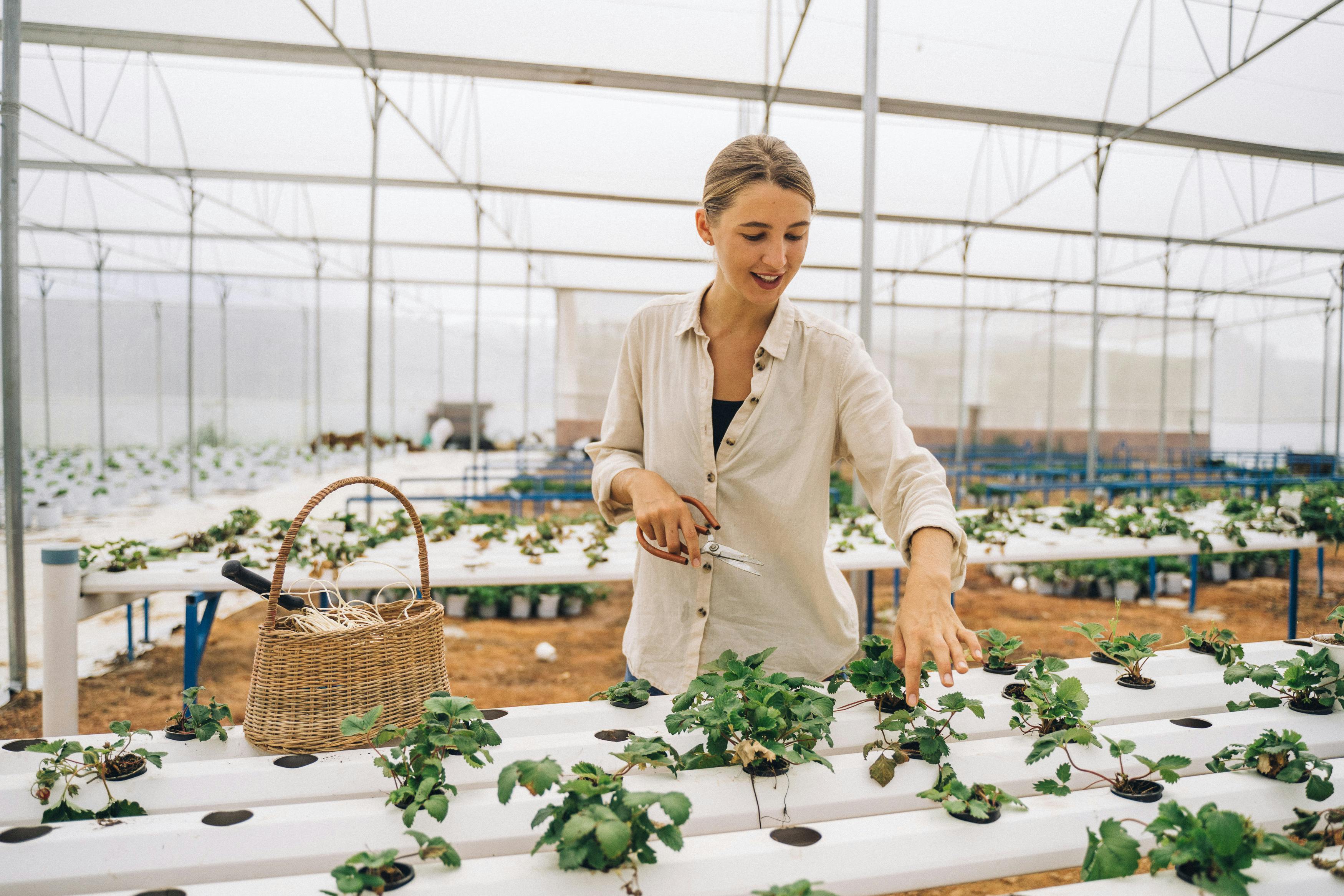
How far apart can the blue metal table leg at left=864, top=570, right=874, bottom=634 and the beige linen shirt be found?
2211 millimetres

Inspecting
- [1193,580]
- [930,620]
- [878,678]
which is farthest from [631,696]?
[1193,580]

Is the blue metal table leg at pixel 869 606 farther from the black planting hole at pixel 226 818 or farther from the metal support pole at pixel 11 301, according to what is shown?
the metal support pole at pixel 11 301

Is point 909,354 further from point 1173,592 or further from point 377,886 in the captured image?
point 377,886

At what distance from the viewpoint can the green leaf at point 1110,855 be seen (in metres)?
0.68

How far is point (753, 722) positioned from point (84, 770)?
2.58 feet

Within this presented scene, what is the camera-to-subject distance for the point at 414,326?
1780 cm

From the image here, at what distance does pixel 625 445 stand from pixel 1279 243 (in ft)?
44.3

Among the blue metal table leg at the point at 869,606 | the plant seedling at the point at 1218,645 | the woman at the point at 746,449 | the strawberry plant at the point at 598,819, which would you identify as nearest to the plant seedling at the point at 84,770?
the strawberry plant at the point at 598,819

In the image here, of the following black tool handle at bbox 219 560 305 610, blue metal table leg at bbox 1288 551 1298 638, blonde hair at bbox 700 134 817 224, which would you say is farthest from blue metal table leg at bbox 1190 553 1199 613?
black tool handle at bbox 219 560 305 610

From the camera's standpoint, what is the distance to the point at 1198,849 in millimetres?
682

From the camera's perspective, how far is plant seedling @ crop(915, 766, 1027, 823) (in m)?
0.80

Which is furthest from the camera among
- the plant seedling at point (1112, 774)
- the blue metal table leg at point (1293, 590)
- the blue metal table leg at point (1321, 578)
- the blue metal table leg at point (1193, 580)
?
the blue metal table leg at point (1321, 578)

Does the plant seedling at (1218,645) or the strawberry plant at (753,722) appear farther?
the plant seedling at (1218,645)

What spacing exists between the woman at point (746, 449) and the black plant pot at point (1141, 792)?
1.01 feet
